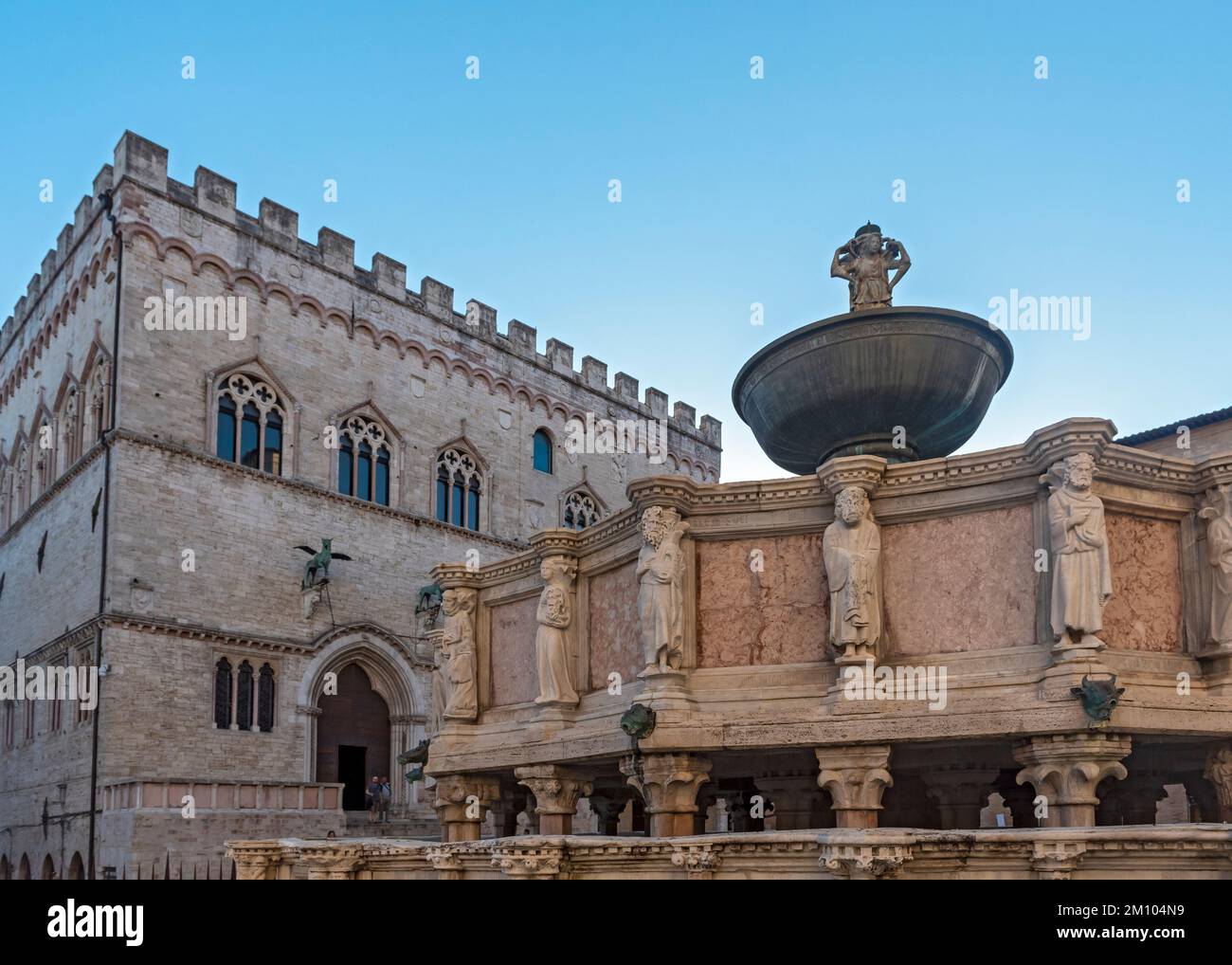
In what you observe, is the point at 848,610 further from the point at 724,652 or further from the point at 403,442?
the point at 403,442

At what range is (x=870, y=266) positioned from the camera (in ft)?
34.6

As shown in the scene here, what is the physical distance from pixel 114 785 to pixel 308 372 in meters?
10.8

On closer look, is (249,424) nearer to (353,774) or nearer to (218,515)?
(218,515)

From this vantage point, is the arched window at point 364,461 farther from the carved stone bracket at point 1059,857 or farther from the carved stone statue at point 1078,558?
the carved stone bracket at point 1059,857

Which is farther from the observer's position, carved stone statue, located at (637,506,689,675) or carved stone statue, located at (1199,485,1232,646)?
carved stone statue, located at (637,506,689,675)

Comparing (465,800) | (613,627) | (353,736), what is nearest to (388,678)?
(353,736)

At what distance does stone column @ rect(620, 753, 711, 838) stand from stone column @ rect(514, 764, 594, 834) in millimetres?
1239

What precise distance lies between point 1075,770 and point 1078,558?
4.32ft

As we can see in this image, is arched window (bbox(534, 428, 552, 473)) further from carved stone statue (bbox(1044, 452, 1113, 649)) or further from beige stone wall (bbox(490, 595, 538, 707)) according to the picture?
carved stone statue (bbox(1044, 452, 1113, 649))

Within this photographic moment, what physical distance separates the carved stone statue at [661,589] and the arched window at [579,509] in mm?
26449

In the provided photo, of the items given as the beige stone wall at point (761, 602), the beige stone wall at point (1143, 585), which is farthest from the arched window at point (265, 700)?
the beige stone wall at point (1143, 585)

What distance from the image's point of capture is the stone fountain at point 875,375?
9.78 m

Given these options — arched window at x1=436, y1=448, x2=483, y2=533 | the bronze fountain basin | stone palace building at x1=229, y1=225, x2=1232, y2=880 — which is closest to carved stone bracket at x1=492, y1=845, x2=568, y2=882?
stone palace building at x1=229, y1=225, x2=1232, y2=880

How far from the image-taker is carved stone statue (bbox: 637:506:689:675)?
8164 mm
